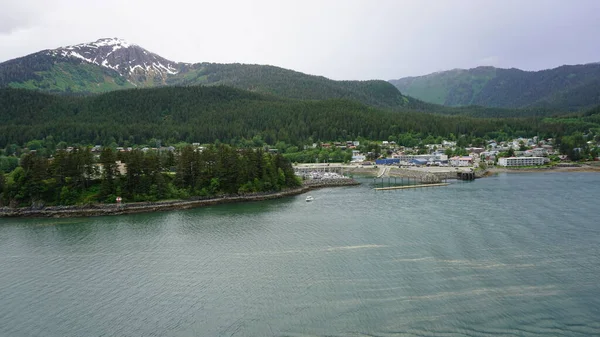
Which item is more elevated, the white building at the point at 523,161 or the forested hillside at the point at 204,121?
the forested hillside at the point at 204,121

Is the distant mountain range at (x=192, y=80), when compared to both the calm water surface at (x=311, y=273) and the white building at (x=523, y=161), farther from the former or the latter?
the calm water surface at (x=311, y=273)

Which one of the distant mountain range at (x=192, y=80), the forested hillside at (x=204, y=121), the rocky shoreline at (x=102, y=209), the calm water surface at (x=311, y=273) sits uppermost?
the distant mountain range at (x=192, y=80)

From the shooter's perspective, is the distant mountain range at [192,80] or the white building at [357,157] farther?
the distant mountain range at [192,80]

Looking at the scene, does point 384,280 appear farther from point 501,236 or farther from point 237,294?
point 501,236

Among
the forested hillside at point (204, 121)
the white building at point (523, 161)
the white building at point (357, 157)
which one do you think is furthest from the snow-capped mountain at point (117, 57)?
the white building at point (523, 161)

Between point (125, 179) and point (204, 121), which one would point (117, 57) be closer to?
point (204, 121)

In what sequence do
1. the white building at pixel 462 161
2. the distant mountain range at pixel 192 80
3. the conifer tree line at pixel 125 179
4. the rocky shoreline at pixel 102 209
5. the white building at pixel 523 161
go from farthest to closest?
the distant mountain range at pixel 192 80 → the white building at pixel 462 161 → the white building at pixel 523 161 → the conifer tree line at pixel 125 179 → the rocky shoreline at pixel 102 209

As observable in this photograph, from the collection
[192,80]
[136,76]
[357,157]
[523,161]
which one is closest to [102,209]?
[357,157]

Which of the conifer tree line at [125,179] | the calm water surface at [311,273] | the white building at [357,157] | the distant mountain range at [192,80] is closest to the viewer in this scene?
the calm water surface at [311,273]
